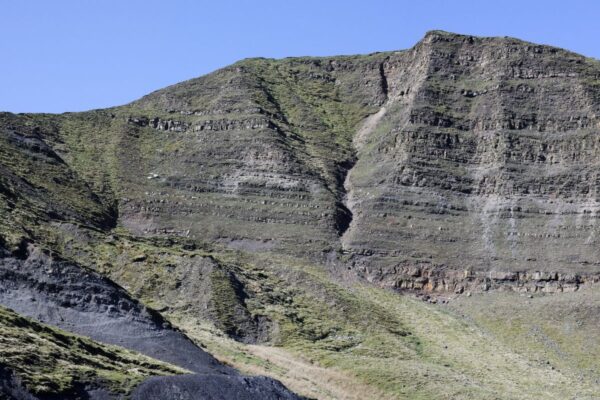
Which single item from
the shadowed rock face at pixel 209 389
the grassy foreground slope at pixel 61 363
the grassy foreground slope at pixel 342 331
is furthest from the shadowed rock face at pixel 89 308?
the shadowed rock face at pixel 209 389

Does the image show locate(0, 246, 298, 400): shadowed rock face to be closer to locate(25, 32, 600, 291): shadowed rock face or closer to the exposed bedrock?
the exposed bedrock

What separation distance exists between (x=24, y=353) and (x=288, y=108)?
81296 mm

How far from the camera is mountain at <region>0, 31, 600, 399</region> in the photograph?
2162 inches

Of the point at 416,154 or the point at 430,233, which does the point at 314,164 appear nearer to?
the point at 416,154

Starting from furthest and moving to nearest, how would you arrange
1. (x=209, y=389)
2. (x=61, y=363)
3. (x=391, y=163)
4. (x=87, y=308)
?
1. (x=391, y=163)
2. (x=87, y=308)
3. (x=209, y=389)
4. (x=61, y=363)

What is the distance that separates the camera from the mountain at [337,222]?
5491 centimetres

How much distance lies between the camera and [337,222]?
292ft

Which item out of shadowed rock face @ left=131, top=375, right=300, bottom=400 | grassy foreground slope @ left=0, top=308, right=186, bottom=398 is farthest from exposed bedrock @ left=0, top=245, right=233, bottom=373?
shadowed rock face @ left=131, top=375, right=300, bottom=400

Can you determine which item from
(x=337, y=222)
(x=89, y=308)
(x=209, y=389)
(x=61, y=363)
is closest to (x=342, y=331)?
(x=89, y=308)

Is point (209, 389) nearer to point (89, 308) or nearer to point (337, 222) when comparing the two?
point (89, 308)

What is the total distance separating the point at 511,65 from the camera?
4166 inches

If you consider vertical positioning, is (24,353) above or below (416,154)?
below

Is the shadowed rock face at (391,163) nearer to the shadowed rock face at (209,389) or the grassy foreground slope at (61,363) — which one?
the grassy foreground slope at (61,363)

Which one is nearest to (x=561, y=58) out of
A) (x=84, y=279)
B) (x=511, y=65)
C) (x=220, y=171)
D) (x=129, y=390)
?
(x=511, y=65)
